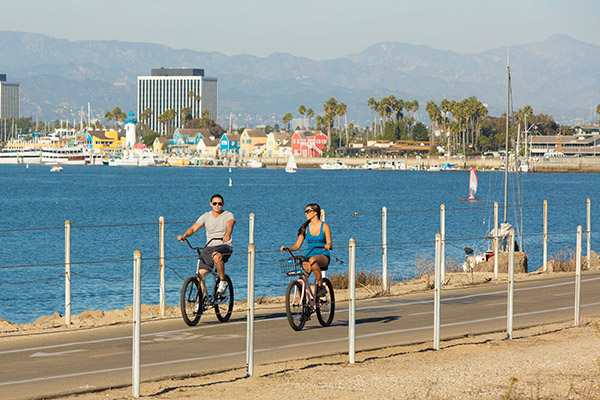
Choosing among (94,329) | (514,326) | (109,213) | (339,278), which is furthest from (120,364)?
(109,213)

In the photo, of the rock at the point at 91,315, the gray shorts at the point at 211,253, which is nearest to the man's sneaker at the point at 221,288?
the gray shorts at the point at 211,253

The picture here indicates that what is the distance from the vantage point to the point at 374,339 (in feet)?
49.9

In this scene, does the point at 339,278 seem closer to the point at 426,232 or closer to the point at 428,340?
the point at 428,340

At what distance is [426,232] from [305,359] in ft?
175

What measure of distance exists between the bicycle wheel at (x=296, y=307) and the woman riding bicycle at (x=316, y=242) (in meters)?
0.35

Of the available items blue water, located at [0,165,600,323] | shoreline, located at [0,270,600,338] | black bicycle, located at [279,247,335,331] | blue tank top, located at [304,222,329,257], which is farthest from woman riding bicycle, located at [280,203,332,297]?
shoreline, located at [0,270,600,338]

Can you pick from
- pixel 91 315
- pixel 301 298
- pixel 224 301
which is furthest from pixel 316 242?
pixel 91 315

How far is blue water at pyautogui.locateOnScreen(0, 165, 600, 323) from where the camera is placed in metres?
32.7

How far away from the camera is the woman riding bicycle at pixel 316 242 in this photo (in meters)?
15.5

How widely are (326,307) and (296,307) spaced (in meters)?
0.88

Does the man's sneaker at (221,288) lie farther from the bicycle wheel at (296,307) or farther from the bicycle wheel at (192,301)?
the bicycle wheel at (296,307)

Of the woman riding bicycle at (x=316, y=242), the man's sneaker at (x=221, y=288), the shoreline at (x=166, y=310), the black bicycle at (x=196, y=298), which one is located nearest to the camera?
the woman riding bicycle at (x=316, y=242)

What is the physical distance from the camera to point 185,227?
242 feet

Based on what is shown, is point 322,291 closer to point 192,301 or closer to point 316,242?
point 316,242
